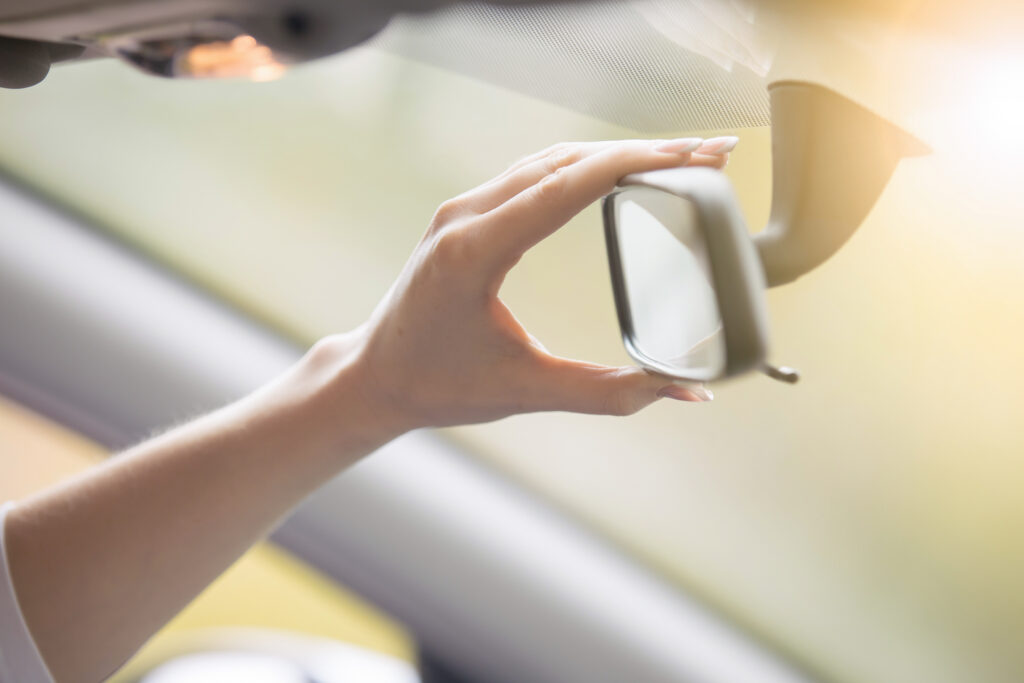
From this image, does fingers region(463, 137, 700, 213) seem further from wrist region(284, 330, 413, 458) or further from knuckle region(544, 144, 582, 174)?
wrist region(284, 330, 413, 458)

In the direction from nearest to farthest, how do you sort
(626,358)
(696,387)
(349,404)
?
(696,387) → (349,404) → (626,358)

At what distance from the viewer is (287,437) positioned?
0.64 m

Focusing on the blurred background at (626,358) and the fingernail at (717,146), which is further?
the blurred background at (626,358)

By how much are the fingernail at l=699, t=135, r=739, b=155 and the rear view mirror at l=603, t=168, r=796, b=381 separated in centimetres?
3

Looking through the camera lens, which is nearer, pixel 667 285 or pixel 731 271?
pixel 731 271

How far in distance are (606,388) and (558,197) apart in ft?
0.42

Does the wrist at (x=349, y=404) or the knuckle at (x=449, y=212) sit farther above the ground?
the knuckle at (x=449, y=212)

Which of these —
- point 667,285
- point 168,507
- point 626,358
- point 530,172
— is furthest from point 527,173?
point 626,358

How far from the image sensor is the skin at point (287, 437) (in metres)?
0.52

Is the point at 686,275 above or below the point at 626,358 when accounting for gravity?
above

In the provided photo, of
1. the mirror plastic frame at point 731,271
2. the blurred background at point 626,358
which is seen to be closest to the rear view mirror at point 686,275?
the mirror plastic frame at point 731,271

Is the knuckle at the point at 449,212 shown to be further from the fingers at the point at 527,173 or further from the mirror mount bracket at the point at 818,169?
the mirror mount bracket at the point at 818,169

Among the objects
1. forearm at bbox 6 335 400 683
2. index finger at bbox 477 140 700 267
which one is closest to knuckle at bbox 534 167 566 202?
index finger at bbox 477 140 700 267

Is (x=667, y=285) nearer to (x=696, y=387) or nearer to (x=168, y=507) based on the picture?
(x=696, y=387)
